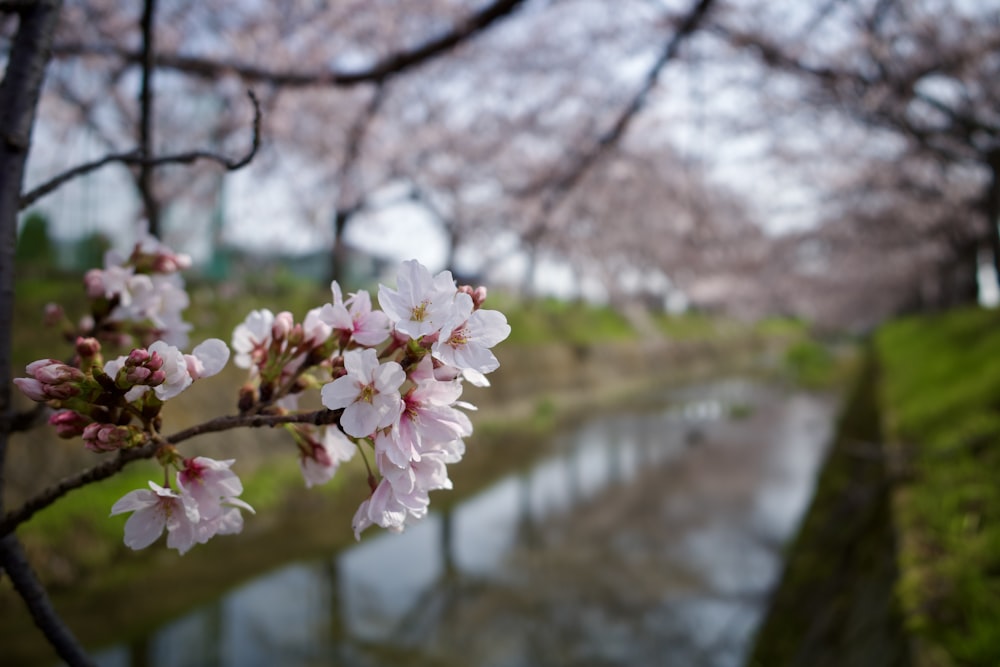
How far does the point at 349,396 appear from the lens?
639 millimetres

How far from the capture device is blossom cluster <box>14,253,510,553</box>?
0.64 m

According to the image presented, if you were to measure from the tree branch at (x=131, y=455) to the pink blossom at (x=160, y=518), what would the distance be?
4 cm

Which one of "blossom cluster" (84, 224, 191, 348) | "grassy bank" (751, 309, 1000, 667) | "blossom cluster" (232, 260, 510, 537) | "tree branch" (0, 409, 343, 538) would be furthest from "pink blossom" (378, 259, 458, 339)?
"grassy bank" (751, 309, 1000, 667)

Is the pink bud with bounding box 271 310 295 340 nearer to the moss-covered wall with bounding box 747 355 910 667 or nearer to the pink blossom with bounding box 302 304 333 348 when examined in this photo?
the pink blossom with bounding box 302 304 333 348

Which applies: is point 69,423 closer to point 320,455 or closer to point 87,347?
point 87,347

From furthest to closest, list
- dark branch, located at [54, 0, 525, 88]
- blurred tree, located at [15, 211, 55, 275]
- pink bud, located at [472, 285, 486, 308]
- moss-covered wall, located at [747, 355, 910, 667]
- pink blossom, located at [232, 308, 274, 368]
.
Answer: blurred tree, located at [15, 211, 55, 275], dark branch, located at [54, 0, 525, 88], moss-covered wall, located at [747, 355, 910, 667], pink blossom, located at [232, 308, 274, 368], pink bud, located at [472, 285, 486, 308]

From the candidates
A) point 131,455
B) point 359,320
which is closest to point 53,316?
point 131,455

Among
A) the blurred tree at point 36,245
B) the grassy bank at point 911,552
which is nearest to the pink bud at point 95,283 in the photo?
the grassy bank at point 911,552

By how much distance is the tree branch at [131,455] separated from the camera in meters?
0.66

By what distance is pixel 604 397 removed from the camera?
1404cm

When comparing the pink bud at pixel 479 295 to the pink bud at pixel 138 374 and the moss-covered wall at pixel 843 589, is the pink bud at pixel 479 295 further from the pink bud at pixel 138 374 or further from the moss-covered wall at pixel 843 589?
the moss-covered wall at pixel 843 589

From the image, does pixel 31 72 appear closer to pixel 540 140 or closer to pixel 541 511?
pixel 541 511

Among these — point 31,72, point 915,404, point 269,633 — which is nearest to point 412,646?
point 269,633

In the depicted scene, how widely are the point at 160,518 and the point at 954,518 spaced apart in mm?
2581
